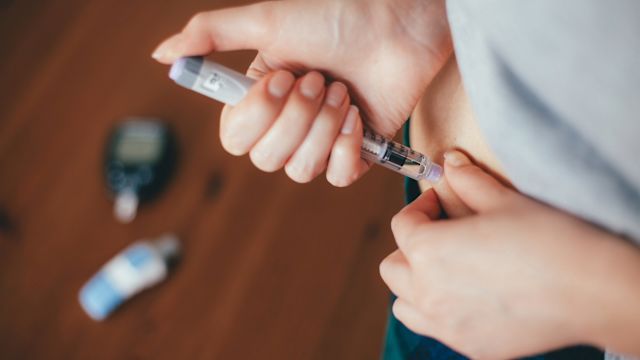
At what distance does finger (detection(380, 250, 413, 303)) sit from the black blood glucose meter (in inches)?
30.5

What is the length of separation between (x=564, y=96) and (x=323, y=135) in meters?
0.23

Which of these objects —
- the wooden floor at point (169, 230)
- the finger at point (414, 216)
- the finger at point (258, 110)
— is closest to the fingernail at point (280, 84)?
the finger at point (258, 110)

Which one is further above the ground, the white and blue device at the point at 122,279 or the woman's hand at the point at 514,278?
the woman's hand at the point at 514,278

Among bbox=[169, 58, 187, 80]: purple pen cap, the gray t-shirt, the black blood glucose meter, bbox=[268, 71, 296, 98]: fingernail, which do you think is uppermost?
the gray t-shirt

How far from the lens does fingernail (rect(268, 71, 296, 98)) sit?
0.48 meters

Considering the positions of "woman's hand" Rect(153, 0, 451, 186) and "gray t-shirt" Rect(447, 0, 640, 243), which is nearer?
"gray t-shirt" Rect(447, 0, 640, 243)

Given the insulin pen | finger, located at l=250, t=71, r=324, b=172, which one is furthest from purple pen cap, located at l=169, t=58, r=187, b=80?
finger, located at l=250, t=71, r=324, b=172

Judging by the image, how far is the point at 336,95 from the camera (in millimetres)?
515

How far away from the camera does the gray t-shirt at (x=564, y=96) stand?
32 centimetres

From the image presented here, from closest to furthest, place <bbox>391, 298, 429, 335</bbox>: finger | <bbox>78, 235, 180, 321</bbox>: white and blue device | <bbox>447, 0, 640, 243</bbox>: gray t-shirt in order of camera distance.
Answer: <bbox>447, 0, 640, 243</bbox>: gray t-shirt < <bbox>391, 298, 429, 335</bbox>: finger < <bbox>78, 235, 180, 321</bbox>: white and blue device

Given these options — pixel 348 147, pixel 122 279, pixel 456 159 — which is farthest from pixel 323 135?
pixel 122 279

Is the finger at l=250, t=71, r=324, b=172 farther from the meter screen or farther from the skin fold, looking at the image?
the meter screen

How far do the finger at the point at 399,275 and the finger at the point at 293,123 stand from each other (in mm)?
155

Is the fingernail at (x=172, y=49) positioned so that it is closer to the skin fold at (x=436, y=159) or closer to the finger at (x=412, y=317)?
the skin fold at (x=436, y=159)
